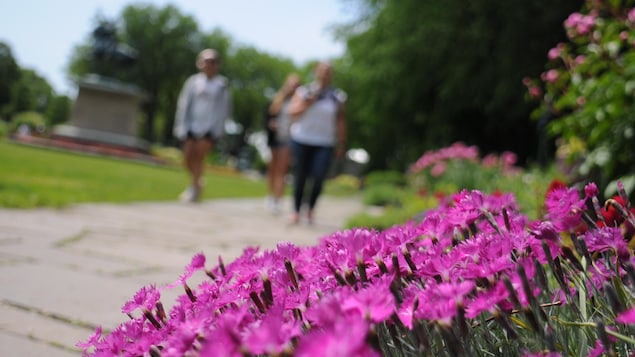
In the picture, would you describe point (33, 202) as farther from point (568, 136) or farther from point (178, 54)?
point (178, 54)

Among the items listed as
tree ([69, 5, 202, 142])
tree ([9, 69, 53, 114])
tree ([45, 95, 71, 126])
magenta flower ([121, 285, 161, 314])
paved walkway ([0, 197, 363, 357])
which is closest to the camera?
magenta flower ([121, 285, 161, 314])

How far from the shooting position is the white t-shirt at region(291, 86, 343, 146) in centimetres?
631

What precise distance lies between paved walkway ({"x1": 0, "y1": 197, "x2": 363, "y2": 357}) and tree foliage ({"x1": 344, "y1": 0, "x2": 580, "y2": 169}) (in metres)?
8.53

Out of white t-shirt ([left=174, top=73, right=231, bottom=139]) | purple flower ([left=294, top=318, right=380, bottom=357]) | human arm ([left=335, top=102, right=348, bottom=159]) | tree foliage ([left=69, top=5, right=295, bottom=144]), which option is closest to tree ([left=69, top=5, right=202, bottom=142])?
tree foliage ([left=69, top=5, right=295, bottom=144])

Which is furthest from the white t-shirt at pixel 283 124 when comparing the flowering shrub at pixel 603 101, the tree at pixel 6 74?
the tree at pixel 6 74

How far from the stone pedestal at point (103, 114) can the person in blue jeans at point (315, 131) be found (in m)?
18.0

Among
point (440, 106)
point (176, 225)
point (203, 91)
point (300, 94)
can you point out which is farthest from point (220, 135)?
point (440, 106)

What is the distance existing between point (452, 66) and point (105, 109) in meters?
15.0

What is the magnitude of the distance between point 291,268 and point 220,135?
7321mm

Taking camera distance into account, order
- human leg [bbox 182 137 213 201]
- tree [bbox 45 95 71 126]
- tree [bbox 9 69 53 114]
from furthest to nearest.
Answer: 1. tree [bbox 9 69 53 114]
2. tree [bbox 45 95 71 126]
3. human leg [bbox 182 137 213 201]

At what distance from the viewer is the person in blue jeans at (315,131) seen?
632 cm

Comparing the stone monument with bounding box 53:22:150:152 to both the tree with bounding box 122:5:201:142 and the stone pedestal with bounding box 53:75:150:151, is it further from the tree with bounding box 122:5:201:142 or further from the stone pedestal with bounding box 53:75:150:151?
the tree with bounding box 122:5:201:142

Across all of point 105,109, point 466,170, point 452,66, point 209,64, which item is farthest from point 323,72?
point 105,109

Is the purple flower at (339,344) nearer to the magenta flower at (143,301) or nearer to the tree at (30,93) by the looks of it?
the magenta flower at (143,301)
